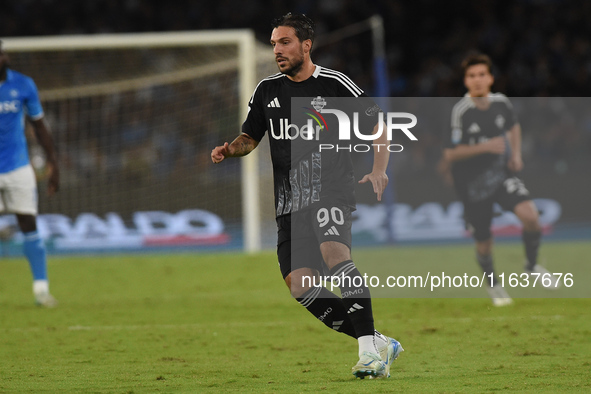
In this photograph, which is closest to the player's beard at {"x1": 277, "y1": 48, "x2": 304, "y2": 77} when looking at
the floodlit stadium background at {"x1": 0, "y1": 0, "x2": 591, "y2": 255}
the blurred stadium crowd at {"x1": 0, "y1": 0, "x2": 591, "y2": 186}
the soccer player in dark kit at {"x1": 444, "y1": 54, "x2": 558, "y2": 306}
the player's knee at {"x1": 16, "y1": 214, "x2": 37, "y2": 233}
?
the soccer player in dark kit at {"x1": 444, "y1": 54, "x2": 558, "y2": 306}

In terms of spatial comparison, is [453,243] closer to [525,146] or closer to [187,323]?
[525,146]

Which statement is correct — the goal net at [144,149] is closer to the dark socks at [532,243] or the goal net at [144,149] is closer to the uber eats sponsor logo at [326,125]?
the dark socks at [532,243]

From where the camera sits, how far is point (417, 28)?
22.4m

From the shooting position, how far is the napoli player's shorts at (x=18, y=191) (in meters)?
8.18

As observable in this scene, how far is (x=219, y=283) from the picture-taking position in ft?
34.4

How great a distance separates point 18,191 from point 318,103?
14.5ft

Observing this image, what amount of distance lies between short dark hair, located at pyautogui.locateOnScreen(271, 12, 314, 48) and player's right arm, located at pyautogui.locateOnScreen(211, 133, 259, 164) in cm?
65

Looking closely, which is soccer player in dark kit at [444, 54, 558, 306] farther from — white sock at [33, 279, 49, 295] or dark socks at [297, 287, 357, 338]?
white sock at [33, 279, 49, 295]

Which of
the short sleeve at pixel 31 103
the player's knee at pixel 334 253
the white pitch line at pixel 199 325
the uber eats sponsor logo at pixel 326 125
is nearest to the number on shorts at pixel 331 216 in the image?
the player's knee at pixel 334 253

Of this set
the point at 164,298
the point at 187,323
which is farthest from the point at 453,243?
the point at 187,323

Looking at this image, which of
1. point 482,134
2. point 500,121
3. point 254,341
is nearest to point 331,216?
point 254,341

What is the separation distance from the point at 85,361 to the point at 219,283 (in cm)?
533

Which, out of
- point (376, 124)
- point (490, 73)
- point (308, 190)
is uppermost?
point (490, 73)

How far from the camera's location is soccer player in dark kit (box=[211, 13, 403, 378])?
4.57 m
